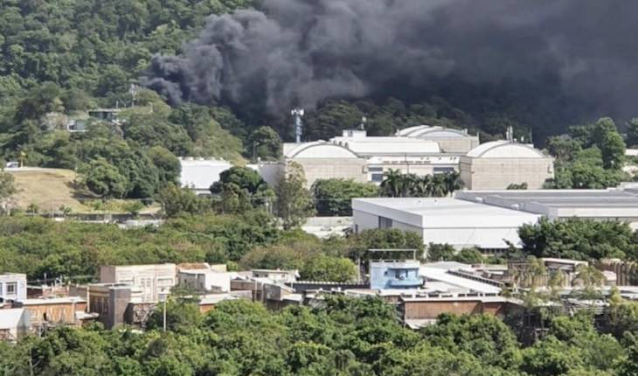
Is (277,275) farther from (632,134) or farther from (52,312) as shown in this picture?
(632,134)

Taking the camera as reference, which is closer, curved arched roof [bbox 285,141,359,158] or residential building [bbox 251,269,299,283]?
residential building [bbox 251,269,299,283]

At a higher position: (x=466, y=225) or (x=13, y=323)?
(x=466, y=225)

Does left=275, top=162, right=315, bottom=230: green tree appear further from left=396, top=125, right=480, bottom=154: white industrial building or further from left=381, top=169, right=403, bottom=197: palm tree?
left=396, top=125, right=480, bottom=154: white industrial building

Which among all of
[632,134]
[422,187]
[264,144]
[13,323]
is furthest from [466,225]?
[632,134]

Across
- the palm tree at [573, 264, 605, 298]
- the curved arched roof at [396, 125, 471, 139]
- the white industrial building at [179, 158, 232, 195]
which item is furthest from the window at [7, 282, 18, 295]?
the curved arched roof at [396, 125, 471, 139]

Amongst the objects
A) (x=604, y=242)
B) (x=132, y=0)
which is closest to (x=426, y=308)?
(x=604, y=242)

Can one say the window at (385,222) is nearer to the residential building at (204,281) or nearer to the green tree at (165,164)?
the green tree at (165,164)

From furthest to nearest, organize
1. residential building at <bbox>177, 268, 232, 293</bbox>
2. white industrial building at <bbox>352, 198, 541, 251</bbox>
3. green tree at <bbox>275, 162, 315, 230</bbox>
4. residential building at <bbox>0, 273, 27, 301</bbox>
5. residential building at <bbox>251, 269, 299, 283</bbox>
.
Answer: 1. green tree at <bbox>275, 162, 315, 230</bbox>
2. white industrial building at <bbox>352, 198, 541, 251</bbox>
3. residential building at <bbox>251, 269, 299, 283</bbox>
4. residential building at <bbox>177, 268, 232, 293</bbox>
5. residential building at <bbox>0, 273, 27, 301</bbox>
